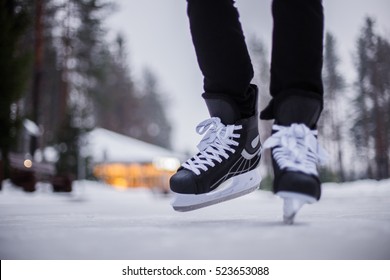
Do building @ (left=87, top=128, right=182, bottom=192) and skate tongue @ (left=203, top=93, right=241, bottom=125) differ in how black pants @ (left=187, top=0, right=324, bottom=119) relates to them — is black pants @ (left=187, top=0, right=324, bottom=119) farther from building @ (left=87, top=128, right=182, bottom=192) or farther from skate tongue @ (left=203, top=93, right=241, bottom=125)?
→ building @ (left=87, top=128, right=182, bottom=192)

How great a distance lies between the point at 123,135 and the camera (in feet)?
34.1

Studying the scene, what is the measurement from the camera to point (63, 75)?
4.11 metres

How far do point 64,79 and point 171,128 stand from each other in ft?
15.3

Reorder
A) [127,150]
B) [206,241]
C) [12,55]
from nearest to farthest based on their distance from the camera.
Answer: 1. [206,241]
2. [12,55]
3. [127,150]

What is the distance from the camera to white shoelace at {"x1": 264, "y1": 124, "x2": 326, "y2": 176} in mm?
736

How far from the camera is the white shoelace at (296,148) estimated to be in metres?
0.74

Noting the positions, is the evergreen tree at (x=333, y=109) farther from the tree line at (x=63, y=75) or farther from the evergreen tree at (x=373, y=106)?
the tree line at (x=63, y=75)

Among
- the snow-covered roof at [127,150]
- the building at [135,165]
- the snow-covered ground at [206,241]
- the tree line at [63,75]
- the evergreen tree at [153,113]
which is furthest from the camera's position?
the building at [135,165]

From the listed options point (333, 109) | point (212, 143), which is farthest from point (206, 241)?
point (333, 109)

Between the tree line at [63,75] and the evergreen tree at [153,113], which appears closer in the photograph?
the tree line at [63,75]

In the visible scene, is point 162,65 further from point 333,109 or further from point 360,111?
point 360,111

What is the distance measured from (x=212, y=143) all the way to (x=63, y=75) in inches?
143

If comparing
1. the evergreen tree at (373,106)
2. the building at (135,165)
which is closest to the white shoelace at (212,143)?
the evergreen tree at (373,106)

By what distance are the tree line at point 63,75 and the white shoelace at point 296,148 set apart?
1248mm
